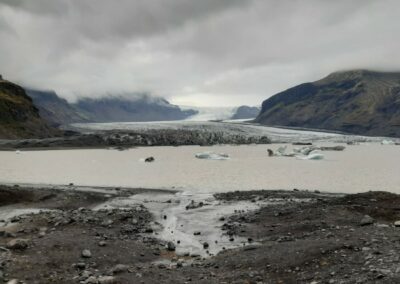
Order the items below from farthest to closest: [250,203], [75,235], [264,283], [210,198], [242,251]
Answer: [210,198], [250,203], [75,235], [242,251], [264,283]

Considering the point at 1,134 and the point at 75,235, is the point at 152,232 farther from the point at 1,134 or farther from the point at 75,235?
the point at 1,134

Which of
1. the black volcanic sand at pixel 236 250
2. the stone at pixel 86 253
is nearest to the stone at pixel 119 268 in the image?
the black volcanic sand at pixel 236 250

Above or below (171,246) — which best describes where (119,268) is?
above

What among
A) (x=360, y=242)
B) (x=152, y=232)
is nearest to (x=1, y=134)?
(x=152, y=232)

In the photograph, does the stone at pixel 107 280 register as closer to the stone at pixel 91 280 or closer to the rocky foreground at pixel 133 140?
the stone at pixel 91 280

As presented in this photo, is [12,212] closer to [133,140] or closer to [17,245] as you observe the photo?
[17,245]

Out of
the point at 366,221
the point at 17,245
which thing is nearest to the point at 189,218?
the point at 366,221

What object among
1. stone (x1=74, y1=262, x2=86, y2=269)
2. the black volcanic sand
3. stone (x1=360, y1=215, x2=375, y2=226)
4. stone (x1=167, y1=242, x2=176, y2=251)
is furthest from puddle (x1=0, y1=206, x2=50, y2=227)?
stone (x1=360, y1=215, x2=375, y2=226)

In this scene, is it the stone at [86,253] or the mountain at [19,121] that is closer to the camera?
the stone at [86,253]
